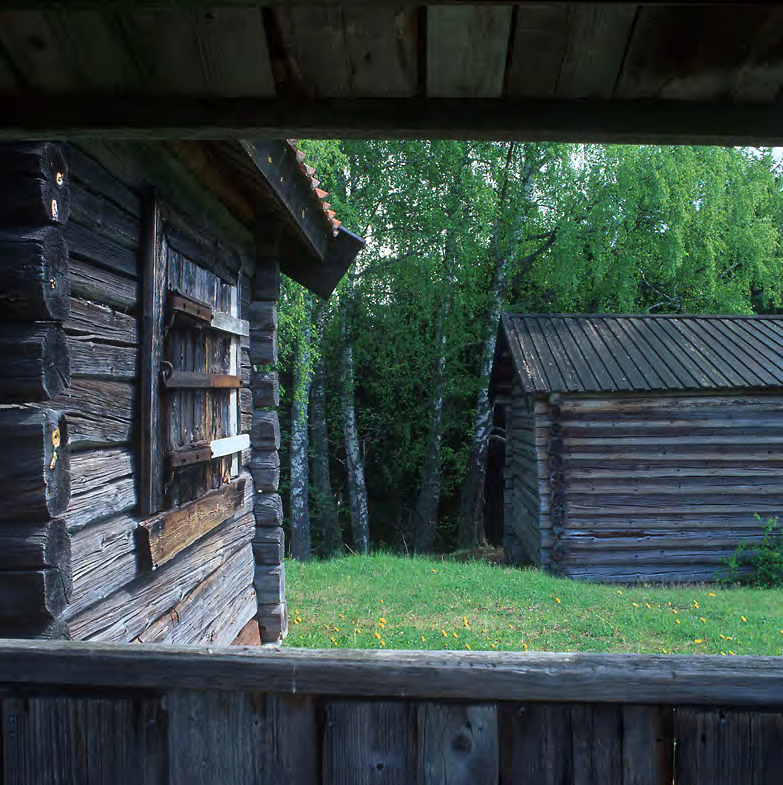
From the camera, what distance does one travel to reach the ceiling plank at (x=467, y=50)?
1.52m

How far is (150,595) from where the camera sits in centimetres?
377

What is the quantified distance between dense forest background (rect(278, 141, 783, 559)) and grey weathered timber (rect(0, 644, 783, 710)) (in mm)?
12666

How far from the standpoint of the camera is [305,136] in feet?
5.86

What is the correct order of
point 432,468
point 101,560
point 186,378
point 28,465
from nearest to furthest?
point 28,465 < point 101,560 < point 186,378 < point 432,468

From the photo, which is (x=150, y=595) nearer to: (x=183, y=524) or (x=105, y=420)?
(x=183, y=524)

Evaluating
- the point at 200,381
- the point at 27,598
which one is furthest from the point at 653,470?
the point at 27,598

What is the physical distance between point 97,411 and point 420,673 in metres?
2.20

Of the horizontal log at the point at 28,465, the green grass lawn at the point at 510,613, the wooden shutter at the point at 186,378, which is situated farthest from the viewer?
the green grass lawn at the point at 510,613

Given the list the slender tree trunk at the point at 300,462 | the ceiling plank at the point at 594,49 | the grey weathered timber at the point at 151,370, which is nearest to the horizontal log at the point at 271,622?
the grey weathered timber at the point at 151,370

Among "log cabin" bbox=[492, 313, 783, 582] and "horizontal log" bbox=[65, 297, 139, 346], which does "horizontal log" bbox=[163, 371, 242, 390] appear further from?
"log cabin" bbox=[492, 313, 783, 582]

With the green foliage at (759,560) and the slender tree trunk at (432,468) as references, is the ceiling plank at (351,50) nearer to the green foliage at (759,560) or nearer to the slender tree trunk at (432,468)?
the green foliage at (759,560)

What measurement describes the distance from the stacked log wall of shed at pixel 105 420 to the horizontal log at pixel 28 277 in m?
0.29

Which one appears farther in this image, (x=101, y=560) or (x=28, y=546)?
(x=101, y=560)

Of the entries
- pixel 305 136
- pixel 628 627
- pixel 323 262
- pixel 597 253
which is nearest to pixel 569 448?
pixel 628 627
